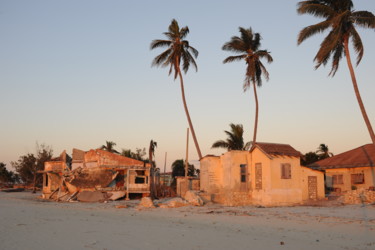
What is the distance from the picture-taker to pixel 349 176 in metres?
30.0

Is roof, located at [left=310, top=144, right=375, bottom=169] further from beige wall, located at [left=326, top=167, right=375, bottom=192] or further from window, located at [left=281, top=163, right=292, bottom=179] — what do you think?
window, located at [left=281, top=163, right=292, bottom=179]

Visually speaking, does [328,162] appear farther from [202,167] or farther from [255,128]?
[202,167]

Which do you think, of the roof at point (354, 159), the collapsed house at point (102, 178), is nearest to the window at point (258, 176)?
the roof at point (354, 159)

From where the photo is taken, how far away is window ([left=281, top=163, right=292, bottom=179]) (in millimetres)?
23500

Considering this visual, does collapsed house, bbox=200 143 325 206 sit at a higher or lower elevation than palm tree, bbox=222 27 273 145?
lower

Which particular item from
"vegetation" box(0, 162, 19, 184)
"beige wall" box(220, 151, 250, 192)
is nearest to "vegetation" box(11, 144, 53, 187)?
"vegetation" box(0, 162, 19, 184)

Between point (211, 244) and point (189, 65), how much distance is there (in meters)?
25.0

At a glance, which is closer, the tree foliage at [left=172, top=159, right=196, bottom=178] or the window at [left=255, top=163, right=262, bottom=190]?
the window at [left=255, top=163, right=262, bottom=190]

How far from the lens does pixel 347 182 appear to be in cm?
3017

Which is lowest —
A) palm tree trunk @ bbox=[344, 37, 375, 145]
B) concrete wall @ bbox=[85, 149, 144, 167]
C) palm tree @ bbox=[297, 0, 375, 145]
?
concrete wall @ bbox=[85, 149, 144, 167]

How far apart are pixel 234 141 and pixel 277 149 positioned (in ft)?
36.4

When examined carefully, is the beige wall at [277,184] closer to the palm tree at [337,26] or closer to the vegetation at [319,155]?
the palm tree at [337,26]

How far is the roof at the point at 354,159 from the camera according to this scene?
28.9 m

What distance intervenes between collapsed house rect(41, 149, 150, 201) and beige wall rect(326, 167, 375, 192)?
16.0m
